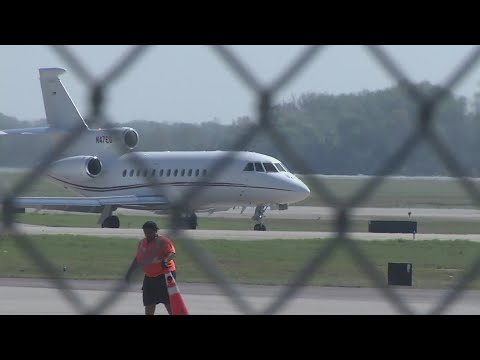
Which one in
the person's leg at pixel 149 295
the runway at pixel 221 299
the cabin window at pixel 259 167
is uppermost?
the cabin window at pixel 259 167

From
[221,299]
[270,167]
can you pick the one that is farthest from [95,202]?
[221,299]

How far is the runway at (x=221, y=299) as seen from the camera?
1319 centimetres

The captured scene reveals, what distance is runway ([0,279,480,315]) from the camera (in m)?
13.2

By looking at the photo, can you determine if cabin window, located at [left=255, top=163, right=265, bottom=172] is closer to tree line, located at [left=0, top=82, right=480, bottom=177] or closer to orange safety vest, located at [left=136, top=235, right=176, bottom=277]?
orange safety vest, located at [left=136, top=235, right=176, bottom=277]

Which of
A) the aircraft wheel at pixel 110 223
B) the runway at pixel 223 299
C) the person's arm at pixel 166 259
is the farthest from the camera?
the aircraft wheel at pixel 110 223

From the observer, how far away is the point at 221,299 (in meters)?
15.1

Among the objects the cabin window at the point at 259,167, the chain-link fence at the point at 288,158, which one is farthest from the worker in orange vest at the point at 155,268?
the cabin window at the point at 259,167

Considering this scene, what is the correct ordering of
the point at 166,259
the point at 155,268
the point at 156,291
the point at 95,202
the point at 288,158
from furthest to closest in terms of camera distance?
1. the point at 95,202
2. the point at 156,291
3. the point at 155,268
4. the point at 166,259
5. the point at 288,158

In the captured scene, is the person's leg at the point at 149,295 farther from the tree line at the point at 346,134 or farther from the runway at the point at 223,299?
the tree line at the point at 346,134

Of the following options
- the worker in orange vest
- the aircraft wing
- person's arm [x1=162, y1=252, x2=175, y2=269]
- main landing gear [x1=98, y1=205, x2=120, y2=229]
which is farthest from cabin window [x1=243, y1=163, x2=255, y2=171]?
person's arm [x1=162, y1=252, x2=175, y2=269]

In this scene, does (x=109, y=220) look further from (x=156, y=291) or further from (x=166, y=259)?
(x=166, y=259)

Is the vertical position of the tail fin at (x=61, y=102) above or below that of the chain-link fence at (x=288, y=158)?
above
